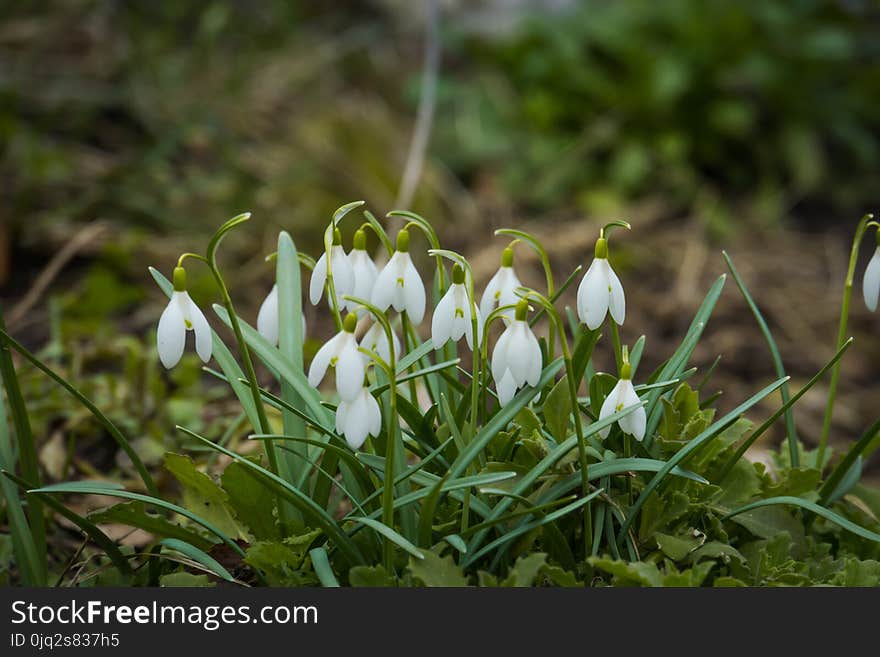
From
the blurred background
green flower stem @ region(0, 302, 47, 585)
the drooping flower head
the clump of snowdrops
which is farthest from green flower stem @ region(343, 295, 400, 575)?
the blurred background

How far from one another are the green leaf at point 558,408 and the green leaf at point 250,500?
486 mm

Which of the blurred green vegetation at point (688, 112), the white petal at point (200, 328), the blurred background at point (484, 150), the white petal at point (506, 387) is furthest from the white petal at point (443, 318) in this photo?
the blurred green vegetation at point (688, 112)

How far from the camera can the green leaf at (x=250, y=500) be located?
64.8 inches

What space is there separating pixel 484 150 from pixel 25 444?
3.74 metres

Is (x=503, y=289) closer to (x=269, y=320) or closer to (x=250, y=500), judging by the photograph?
(x=269, y=320)

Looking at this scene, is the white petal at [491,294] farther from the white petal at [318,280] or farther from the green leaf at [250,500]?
the green leaf at [250,500]

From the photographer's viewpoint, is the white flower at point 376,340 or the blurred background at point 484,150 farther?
the blurred background at point 484,150

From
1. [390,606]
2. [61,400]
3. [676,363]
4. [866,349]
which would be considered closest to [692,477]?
[676,363]

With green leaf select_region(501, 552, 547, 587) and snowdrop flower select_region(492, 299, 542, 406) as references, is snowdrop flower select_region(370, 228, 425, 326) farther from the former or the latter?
green leaf select_region(501, 552, 547, 587)

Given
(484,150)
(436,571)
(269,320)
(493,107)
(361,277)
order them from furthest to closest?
(493,107) < (484,150) < (269,320) < (361,277) < (436,571)

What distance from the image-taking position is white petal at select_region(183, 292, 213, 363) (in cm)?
148

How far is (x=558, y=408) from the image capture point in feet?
5.41

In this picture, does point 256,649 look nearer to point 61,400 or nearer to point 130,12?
point 61,400

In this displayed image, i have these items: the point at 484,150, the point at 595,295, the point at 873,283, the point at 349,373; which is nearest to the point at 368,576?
the point at 349,373
